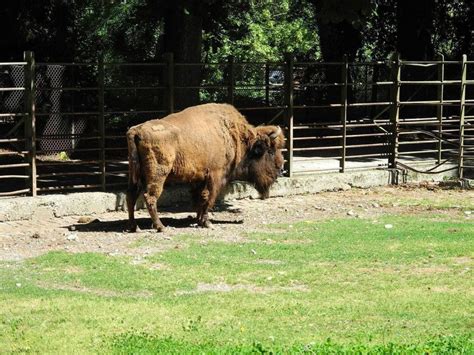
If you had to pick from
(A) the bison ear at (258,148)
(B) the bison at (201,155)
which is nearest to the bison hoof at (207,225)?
(B) the bison at (201,155)

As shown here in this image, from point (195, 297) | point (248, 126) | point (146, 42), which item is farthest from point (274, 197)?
point (146, 42)

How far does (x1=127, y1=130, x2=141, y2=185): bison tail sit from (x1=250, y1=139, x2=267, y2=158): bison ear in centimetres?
201

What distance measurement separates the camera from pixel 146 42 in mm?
26953

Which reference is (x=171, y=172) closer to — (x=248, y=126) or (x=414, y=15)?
(x=248, y=126)

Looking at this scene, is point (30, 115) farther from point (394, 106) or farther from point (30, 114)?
point (394, 106)

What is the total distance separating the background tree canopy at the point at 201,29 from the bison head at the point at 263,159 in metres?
2.30

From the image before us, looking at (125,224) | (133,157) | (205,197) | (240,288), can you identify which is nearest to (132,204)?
(125,224)

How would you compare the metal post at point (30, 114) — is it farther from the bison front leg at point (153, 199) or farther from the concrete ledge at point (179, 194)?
the bison front leg at point (153, 199)

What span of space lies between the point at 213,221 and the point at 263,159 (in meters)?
1.21

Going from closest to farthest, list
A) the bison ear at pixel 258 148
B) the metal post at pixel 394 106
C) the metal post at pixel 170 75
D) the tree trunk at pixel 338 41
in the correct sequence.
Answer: the bison ear at pixel 258 148 < the metal post at pixel 170 75 < the metal post at pixel 394 106 < the tree trunk at pixel 338 41

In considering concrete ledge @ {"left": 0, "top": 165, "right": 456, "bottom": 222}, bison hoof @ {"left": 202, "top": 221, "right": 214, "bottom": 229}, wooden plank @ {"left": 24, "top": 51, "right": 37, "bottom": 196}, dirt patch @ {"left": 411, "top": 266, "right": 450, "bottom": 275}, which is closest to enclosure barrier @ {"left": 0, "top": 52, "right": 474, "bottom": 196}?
wooden plank @ {"left": 24, "top": 51, "right": 37, "bottom": 196}

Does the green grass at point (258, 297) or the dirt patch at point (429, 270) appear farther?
the dirt patch at point (429, 270)

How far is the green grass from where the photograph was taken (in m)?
6.58

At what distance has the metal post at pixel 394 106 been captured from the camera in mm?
15961
